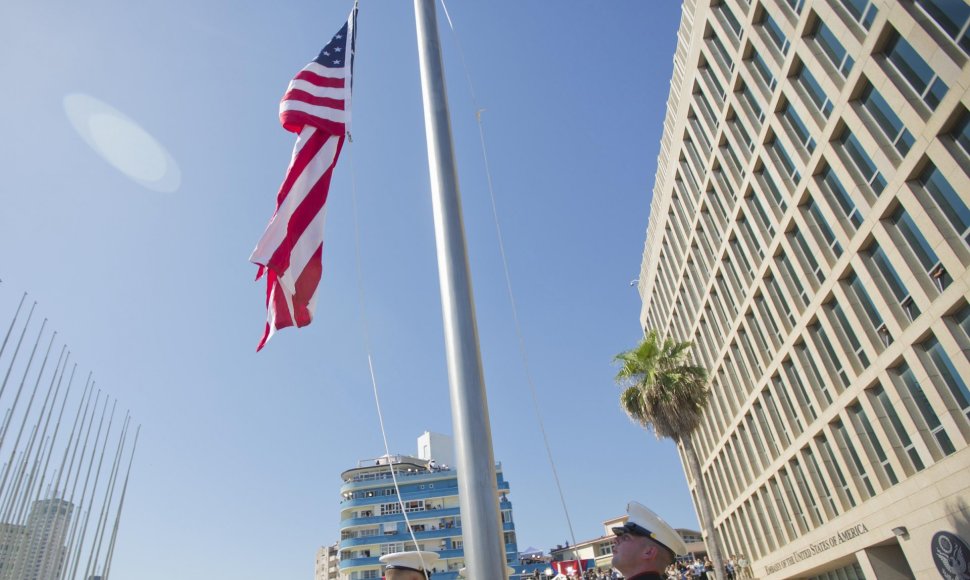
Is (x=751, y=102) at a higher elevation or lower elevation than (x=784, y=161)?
higher

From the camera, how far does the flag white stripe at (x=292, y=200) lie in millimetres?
6215

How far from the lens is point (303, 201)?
655 centimetres

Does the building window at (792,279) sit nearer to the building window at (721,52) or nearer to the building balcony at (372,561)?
the building window at (721,52)

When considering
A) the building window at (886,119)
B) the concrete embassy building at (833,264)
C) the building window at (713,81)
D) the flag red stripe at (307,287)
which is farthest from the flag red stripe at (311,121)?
the building window at (713,81)

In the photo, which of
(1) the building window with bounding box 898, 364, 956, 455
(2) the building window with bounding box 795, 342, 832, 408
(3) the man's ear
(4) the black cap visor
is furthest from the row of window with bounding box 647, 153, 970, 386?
(3) the man's ear

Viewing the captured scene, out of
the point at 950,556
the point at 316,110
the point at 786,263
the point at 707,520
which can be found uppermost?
the point at 786,263

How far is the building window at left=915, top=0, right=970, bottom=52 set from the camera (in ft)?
44.9

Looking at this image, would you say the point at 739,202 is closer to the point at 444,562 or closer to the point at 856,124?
the point at 856,124

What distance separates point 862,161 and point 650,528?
714 inches

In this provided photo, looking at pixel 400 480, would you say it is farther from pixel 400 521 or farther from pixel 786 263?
pixel 786 263

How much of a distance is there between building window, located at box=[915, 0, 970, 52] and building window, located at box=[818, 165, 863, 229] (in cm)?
535

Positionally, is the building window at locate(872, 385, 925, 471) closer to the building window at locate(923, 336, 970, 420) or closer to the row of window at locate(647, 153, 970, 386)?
the row of window at locate(647, 153, 970, 386)

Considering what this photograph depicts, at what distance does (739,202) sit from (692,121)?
19.9ft

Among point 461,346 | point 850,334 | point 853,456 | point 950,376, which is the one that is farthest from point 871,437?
point 461,346
